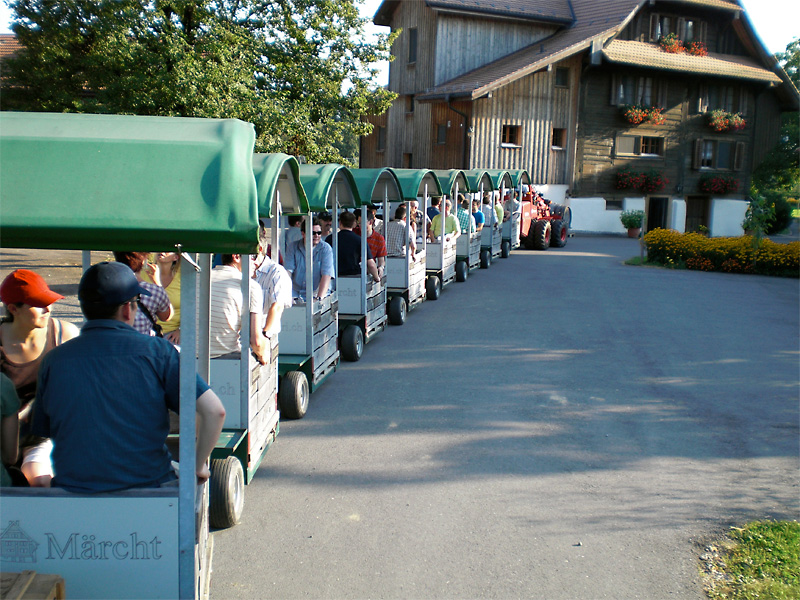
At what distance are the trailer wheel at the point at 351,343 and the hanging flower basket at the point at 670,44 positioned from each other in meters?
30.0

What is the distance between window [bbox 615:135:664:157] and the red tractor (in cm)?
925

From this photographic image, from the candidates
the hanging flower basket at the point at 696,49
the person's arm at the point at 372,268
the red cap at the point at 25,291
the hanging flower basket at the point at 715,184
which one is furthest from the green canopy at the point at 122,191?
the hanging flower basket at the point at 715,184

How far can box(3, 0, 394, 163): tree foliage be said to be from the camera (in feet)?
52.4

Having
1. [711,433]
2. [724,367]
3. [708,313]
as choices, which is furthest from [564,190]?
[711,433]

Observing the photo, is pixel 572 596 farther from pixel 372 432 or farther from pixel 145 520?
pixel 372 432

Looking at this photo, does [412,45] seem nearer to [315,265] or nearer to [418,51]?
[418,51]

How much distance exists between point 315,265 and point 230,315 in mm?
2725

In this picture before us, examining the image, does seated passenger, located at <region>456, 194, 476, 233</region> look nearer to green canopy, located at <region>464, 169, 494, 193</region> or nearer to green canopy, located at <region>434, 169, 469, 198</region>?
green canopy, located at <region>434, 169, 469, 198</region>

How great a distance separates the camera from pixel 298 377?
775 centimetres

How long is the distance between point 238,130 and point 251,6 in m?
17.6

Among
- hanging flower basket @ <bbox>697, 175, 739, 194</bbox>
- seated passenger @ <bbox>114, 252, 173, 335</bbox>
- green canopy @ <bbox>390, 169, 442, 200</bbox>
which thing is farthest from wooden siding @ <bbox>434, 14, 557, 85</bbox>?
seated passenger @ <bbox>114, 252, 173, 335</bbox>

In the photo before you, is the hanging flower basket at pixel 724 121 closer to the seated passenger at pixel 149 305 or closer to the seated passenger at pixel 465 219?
the seated passenger at pixel 465 219

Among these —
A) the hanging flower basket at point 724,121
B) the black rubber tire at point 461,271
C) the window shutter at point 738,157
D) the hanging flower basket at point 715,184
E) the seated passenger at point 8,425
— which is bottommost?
the black rubber tire at point 461,271

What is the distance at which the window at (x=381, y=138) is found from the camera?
3822 centimetres
